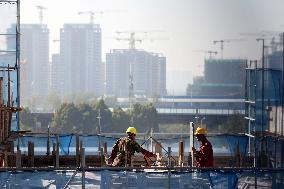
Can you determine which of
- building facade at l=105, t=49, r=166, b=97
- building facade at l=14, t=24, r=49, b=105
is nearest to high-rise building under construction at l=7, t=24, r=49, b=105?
building facade at l=14, t=24, r=49, b=105

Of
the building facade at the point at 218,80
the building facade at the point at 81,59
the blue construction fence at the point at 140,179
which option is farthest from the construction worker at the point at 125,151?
the building facade at the point at 81,59

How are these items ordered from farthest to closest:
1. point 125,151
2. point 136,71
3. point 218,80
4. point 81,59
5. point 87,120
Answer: point 81,59
point 136,71
point 218,80
point 87,120
point 125,151

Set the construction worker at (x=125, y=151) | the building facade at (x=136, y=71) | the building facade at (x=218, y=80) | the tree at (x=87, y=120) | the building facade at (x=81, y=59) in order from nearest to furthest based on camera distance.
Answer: the construction worker at (x=125, y=151), the tree at (x=87, y=120), the building facade at (x=218, y=80), the building facade at (x=136, y=71), the building facade at (x=81, y=59)

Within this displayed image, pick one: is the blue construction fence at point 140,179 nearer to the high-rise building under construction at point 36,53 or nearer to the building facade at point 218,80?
the building facade at point 218,80

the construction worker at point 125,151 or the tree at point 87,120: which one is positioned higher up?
A: the construction worker at point 125,151

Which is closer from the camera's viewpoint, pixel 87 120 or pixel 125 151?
pixel 125 151

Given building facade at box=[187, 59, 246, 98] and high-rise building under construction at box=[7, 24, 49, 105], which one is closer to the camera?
building facade at box=[187, 59, 246, 98]

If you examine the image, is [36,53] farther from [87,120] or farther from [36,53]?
[87,120]

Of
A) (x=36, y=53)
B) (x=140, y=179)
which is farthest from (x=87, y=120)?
(x=36, y=53)

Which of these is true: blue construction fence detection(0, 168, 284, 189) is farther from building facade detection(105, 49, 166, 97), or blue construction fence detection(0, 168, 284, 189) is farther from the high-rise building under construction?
building facade detection(105, 49, 166, 97)

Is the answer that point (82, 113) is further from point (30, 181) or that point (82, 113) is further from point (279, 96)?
point (30, 181)

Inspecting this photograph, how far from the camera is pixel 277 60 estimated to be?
60219mm

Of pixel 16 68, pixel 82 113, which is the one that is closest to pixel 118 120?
pixel 82 113

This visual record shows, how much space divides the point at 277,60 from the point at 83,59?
83826 millimetres
